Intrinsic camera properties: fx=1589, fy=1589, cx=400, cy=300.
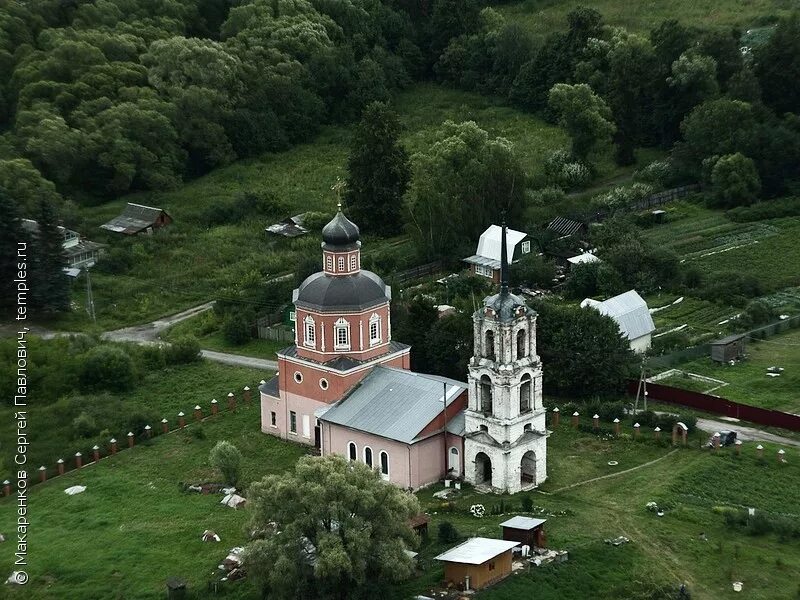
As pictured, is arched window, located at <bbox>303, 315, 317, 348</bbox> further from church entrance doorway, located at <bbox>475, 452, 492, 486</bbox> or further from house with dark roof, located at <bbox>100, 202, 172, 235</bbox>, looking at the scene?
house with dark roof, located at <bbox>100, 202, 172, 235</bbox>

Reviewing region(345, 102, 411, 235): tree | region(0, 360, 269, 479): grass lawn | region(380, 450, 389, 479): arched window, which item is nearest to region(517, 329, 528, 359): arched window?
region(380, 450, 389, 479): arched window

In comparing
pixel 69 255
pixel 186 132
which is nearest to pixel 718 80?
pixel 186 132

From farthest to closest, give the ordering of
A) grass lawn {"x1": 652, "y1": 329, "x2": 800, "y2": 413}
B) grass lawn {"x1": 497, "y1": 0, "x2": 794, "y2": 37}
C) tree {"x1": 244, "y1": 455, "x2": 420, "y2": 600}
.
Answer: grass lawn {"x1": 497, "y1": 0, "x2": 794, "y2": 37} < grass lawn {"x1": 652, "y1": 329, "x2": 800, "y2": 413} < tree {"x1": 244, "y1": 455, "x2": 420, "y2": 600}

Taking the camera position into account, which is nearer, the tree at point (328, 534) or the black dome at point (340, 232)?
the tree at point (328, 534)

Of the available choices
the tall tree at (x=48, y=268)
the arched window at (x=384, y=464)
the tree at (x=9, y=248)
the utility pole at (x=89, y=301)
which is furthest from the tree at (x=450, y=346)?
the tree at (x=9, y=248)

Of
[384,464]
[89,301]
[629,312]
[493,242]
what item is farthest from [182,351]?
[629,312]

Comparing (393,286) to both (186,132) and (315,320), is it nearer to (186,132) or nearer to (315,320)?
(315,320)

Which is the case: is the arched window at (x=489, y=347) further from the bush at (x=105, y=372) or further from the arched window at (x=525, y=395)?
the bush at (x=105, y=372)

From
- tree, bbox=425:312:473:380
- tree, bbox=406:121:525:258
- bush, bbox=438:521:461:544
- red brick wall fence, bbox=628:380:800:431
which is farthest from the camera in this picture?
tree, bbox=406:121:525:258

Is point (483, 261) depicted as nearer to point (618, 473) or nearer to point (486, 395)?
point (618, 473)
